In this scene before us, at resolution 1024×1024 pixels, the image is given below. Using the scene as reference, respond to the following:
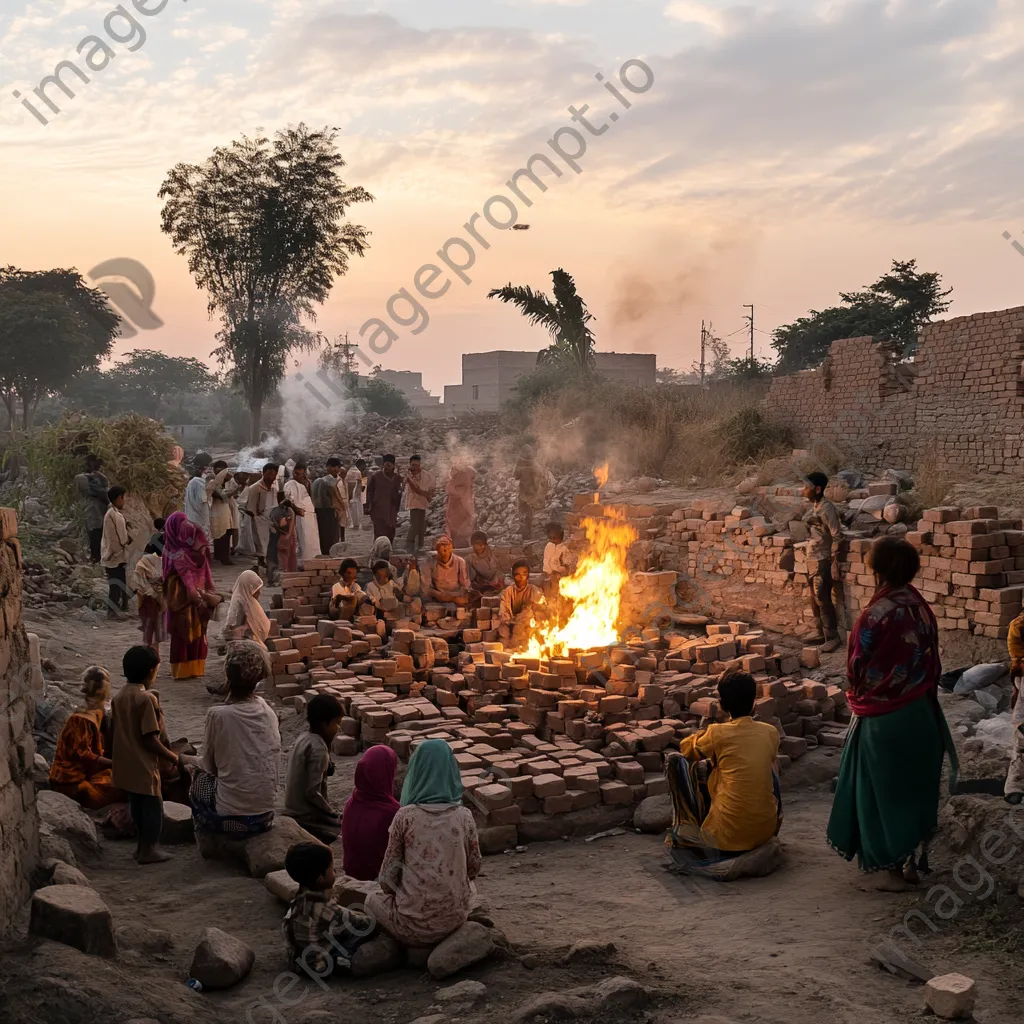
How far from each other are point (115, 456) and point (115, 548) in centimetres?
280

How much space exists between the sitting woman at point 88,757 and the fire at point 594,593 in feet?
12.4

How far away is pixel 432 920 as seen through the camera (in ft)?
13.4

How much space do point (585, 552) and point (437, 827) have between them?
24.2 ft

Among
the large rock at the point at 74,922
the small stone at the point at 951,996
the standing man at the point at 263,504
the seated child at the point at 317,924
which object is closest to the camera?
the small stone at the point at 951,996

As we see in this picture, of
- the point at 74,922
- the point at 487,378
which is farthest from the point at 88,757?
the point at 487,378

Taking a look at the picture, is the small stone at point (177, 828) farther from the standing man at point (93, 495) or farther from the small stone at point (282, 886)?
the standing man at point (93, 495)

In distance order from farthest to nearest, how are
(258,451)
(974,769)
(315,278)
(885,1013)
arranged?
1. (315,278)
2. (258,451)
3. (974,769)
4. (885,1013)

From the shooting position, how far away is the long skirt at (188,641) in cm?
887

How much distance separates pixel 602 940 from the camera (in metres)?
4.14

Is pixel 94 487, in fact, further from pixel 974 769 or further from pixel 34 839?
pixel 974 769

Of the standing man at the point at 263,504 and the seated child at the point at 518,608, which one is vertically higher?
the standing man at the point at 263,504

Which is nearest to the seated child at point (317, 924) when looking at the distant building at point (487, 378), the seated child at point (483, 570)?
the seated child at point (483, 570)

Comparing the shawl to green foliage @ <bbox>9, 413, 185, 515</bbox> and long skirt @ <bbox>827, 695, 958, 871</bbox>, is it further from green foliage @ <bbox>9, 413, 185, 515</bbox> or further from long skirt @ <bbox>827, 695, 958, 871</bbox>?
green foliage @ <bbox>9, 413, 185, 515</bbox>

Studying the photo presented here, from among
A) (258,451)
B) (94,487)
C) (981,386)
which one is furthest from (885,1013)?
(258,451)
